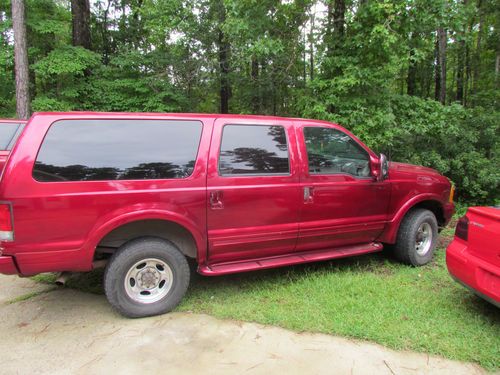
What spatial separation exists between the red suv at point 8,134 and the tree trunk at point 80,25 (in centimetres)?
727

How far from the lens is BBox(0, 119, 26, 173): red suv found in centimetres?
620

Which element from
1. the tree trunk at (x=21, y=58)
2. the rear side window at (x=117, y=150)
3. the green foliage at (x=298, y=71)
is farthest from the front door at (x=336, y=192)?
the tree trunk at (x=21, y=58)

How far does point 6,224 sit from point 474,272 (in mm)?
3898

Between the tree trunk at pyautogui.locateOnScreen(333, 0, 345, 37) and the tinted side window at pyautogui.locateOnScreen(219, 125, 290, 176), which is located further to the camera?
the tree trunk at pyautogui.locateOnScreen(333, 0, 345, 37)

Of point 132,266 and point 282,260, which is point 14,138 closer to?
point 132,266

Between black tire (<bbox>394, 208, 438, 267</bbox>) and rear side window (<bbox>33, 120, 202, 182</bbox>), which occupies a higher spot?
rear side window (<bbox>33, 120, 202, 182</bbox>)

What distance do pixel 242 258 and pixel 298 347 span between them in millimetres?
1143

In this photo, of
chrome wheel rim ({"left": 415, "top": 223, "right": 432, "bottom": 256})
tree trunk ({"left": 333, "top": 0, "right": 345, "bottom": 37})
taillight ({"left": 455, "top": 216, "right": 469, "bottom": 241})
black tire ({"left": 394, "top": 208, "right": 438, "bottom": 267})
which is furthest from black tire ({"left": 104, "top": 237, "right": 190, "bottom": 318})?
tree trunk ({"left": 333, "top": 0, "right": 345, "bottom": 37})

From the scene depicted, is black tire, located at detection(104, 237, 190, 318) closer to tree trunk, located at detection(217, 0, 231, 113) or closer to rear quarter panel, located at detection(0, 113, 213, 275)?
rear quarter panel, located at detection(0, 113, 213, 275)

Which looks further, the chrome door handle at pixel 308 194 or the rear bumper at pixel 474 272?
the chrome door handle at pixel 308 194

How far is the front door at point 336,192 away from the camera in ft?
13.3

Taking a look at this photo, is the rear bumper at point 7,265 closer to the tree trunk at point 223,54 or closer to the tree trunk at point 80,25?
the tree trunk at point 223,54

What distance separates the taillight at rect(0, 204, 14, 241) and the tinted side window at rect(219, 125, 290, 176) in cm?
181

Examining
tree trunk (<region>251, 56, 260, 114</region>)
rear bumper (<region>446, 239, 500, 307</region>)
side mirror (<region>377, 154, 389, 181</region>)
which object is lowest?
rear bumper (<region>446, 239, 500, 307</region>)
